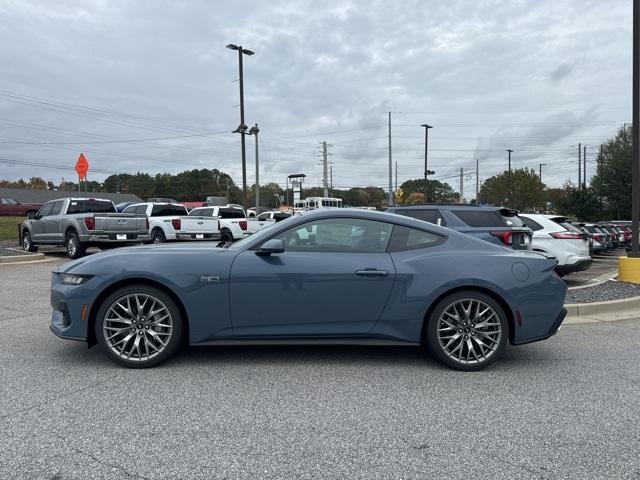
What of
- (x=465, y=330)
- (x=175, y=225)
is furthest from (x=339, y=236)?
(x=175, y=225)

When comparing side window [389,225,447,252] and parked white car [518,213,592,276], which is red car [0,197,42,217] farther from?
side window [389,225,447,252]

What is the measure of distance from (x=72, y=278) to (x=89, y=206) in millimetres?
10794

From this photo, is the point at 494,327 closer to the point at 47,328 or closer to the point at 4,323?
the point at 47,328

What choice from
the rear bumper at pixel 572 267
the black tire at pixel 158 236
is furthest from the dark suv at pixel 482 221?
the black tire at pixel 158 236

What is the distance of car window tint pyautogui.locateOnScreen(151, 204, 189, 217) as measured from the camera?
19.1 meters

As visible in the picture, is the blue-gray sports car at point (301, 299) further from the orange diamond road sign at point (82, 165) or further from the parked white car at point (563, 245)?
the orange diamond road sign at point (82, 165)

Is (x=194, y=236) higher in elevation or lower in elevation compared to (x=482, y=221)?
lower

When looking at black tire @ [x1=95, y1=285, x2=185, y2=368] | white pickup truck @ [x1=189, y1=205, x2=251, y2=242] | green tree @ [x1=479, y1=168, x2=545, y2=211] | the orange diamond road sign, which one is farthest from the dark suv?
green tree @ [x1=479, y1=168, x2=545, y2=211]

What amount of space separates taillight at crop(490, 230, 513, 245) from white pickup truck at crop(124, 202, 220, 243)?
1201 cm

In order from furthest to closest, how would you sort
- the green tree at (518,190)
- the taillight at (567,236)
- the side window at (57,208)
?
the green tree at (518,190)
the side window at (57,208)
the taillight at (567,236)

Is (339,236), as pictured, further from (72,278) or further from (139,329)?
(72,278)

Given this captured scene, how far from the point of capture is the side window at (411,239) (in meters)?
4.85

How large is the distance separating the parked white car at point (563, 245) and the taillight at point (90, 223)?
10889 millimetres

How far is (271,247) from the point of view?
15.0ft
